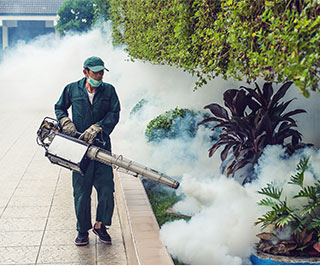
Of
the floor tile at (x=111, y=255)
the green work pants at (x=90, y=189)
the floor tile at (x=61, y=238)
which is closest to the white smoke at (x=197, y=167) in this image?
the floor tile at (x=111, y=255)

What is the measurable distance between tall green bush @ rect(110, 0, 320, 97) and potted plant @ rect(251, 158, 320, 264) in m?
0.89

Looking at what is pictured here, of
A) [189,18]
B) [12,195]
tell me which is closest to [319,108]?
[189,18]

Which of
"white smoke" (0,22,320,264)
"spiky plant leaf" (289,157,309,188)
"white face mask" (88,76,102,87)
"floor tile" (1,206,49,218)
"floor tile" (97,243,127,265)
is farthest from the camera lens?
"floor tile" (1,206,49,218)

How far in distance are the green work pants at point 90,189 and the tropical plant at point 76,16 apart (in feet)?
93.7

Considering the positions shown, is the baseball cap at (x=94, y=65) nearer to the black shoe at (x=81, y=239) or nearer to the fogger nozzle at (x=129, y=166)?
the fogger nozzle at (x=129, y=166)

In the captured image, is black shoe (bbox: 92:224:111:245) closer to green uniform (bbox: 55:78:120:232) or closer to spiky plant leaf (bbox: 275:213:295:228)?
green uniform (bbox: 55:78:120:232)

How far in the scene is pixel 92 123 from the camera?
15.9ft

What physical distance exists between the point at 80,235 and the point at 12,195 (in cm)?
202

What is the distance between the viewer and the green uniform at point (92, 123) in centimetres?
480

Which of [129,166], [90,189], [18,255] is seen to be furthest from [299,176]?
[18,255]

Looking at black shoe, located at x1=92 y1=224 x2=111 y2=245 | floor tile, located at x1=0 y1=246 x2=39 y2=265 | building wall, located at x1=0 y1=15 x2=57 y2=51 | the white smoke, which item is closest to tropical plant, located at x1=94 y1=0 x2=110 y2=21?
the white smoke

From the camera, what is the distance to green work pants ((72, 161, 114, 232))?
480 centimetres

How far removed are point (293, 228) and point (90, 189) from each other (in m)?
1.91

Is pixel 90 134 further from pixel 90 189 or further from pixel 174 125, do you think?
pixel 174 125
